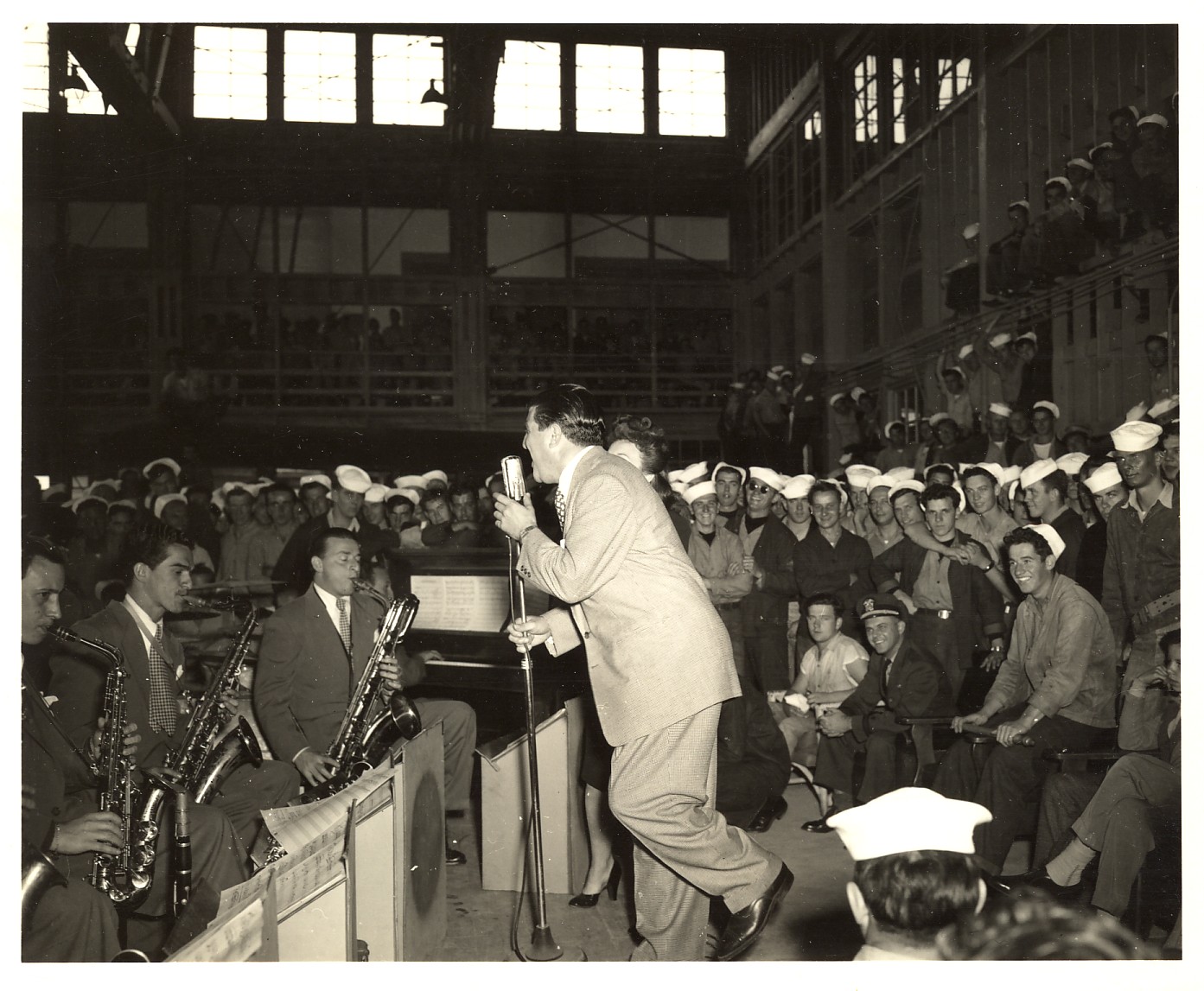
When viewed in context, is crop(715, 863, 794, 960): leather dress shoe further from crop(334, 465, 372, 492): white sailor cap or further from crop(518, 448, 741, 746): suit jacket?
crop(334, 465, 372, 492): white sailor cap

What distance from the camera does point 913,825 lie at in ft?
6.73

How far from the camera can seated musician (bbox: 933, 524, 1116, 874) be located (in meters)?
4.91

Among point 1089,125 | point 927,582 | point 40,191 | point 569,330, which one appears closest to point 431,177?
point 569,330

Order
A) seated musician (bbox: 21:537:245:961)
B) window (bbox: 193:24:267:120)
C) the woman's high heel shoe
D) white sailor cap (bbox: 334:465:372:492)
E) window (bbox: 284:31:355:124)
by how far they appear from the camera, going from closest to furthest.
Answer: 1. seated musician (bbox: 21:537:245:961)
2. the woman's high heel shoe
3. white sailor cap (bbox: 334:465:372:492)
4. window (bbox: 193:24:267:120)
5. window (bbox: 284:31:355:124)

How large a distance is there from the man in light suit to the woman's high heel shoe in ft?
3.55

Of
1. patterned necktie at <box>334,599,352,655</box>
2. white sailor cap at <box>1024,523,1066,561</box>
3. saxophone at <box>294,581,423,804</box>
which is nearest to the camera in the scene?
saxophone at <box>294,581,423,804</box>

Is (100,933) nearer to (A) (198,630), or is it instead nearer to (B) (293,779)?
(B) (293,779)

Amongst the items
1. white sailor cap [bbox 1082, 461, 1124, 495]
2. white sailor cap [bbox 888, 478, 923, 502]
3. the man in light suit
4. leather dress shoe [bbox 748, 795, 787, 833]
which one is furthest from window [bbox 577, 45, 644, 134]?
the man in light suit

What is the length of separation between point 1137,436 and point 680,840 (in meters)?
3.95

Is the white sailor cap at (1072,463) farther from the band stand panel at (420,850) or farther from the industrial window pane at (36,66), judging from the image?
the industrial window pane at (36,66)

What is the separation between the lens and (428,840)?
12.8 ft

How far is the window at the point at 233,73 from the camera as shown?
750 inches

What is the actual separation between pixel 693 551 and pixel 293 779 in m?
3.86
